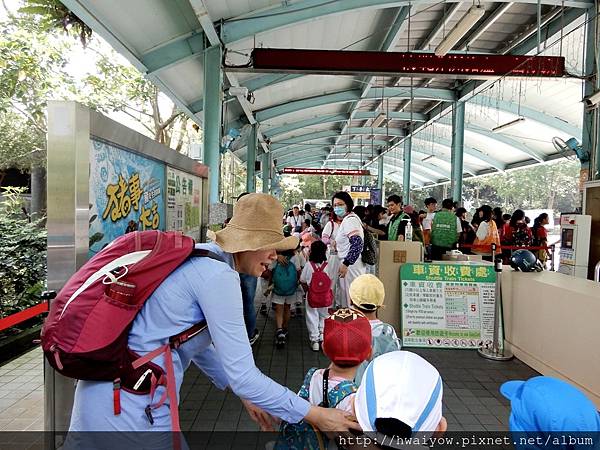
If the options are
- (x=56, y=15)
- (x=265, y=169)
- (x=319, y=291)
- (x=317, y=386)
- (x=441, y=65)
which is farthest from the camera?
(x=265, y=169)

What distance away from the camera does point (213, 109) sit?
7129 millimetres

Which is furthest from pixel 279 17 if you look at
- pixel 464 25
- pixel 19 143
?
pixel 19 143

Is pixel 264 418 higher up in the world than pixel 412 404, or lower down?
lower down

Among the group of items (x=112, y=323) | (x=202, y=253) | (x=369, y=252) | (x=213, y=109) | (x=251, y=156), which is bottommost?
(x=369, y=252)

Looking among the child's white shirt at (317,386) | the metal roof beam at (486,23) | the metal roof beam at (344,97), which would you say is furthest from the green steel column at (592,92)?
the child's white shirt at (317,386)

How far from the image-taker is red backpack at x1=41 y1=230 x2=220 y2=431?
46.6 inches

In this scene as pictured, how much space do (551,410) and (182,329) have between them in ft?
3.72

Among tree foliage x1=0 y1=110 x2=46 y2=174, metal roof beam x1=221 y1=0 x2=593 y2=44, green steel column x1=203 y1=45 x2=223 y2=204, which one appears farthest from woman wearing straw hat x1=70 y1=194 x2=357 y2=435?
tree foliage x1=0 y1=110 x2=46 y2=174

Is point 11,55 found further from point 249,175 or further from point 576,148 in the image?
point 576,148

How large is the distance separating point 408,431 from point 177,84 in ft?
27.1

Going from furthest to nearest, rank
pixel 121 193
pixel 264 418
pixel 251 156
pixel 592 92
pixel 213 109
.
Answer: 1. pixel 251 156
2. pixel 592 92
3. pixel 213 109
4. pixel 121 193
5. pixel 264 418

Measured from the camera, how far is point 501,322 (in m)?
5.03

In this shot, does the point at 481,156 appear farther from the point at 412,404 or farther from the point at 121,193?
the point at 412,404

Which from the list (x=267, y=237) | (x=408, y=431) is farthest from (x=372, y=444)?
(x=267, y=237)
